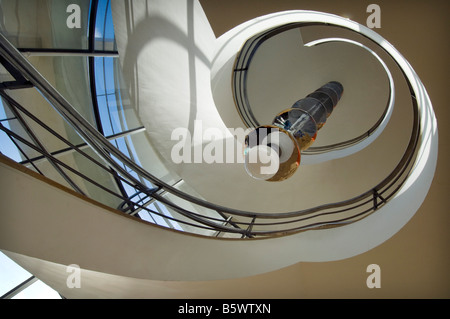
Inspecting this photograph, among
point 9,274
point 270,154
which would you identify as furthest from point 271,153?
point 9,274

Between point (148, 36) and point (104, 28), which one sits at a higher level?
point (148, 36)

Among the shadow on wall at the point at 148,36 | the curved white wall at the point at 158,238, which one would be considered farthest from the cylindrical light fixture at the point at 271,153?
the shadow on wall at the point at 148,36

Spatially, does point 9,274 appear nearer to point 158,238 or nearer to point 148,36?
point 158,238

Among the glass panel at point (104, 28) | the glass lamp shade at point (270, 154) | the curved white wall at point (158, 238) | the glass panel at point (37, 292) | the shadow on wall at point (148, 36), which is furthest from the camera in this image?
the shadow on wall at point (148, 36)

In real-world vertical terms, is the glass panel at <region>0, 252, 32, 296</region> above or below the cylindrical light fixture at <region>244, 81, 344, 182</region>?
below

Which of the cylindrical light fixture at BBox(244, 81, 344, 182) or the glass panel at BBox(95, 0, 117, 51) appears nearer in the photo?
the cylindrical light fixture at BBox(244, 81, 344, 182)

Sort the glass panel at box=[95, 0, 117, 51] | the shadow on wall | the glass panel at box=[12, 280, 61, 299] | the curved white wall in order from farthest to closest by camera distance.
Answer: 1. the shadow on wall
2. the glass panel at box=[95, 0, 117, 51]
3. the glass panel at box=[12, 280, 61, 299]
4. the curved white wall

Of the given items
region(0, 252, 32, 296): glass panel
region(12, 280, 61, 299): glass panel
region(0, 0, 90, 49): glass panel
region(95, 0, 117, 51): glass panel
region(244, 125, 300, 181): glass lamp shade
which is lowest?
region(12, 280, 61, 299): glass panel

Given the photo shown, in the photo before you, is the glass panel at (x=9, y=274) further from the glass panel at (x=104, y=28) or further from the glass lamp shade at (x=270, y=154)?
the glass panel at (x=104, y=28)

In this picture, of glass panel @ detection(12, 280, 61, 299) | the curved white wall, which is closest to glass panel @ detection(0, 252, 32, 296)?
glass panel @ detection(12, 280, 61, 299)

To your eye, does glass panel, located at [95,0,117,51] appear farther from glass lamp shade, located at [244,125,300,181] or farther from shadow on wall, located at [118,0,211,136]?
glass lamp shade, located at [244,125,300,181]

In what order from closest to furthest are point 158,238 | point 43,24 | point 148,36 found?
point 158,238
point 43,24
point 148,36
